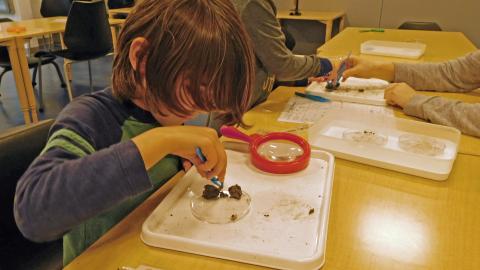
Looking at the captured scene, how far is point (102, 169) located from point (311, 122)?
0.62 meters

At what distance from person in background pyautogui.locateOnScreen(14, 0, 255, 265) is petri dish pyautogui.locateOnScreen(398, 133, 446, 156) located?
1.28ft

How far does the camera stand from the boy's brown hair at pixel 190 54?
57cm

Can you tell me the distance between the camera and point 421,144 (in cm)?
84

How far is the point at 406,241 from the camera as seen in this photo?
56 centimetres

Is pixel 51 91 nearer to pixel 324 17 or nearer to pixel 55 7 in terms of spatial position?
pixel 55 7

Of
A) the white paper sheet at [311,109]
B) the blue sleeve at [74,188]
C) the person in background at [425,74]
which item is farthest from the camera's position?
the person in background at [425,74]

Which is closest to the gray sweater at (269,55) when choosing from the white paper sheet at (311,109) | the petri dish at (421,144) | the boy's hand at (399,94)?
the white paper sheet at (311,109)

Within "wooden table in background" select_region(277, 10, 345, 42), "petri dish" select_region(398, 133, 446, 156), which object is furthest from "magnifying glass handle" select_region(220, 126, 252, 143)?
"wooden table in background" select_region(277, 10, 345, 42)

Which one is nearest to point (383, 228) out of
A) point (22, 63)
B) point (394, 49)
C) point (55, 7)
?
point (394, 49)

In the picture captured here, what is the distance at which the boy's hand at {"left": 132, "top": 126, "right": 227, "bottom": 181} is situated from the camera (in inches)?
21.0

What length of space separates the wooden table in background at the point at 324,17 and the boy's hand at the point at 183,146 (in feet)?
10.1

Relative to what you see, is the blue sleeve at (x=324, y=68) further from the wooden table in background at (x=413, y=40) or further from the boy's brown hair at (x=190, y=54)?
the boy's brown hair at (x=190, y=54)

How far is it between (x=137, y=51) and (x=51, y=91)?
3417 millimetres

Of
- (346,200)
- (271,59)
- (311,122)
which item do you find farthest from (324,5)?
(346,200)
